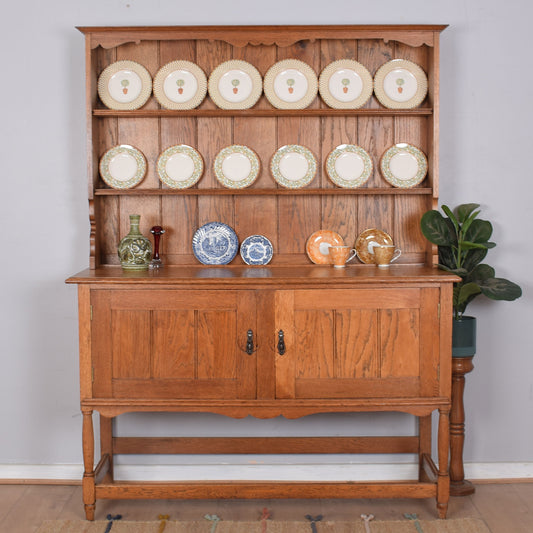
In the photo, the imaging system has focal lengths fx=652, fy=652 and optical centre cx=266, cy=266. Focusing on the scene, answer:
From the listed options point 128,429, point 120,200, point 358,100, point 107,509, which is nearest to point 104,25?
point 120,200

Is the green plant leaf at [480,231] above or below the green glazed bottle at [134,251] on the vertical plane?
above

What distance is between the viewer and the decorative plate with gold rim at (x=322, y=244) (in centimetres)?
310

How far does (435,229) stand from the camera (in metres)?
2.86

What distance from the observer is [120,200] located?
3.13m

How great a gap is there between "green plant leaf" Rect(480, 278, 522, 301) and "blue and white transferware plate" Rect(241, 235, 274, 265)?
98 centimetres

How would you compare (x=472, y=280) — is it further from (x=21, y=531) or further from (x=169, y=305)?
(x=21, y=531)

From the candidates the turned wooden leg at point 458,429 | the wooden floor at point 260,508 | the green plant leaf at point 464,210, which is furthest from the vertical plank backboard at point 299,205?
the wooden floor at point 260,508

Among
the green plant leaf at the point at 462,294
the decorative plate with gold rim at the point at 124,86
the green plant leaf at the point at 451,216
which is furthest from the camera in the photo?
the decorative plate with gold rim at the point at 124,86

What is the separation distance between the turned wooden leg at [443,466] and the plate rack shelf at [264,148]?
740mm

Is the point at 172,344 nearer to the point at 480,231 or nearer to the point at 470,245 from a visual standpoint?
the point at 470,245

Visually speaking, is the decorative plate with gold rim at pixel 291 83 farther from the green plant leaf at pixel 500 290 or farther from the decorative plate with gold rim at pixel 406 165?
the green plant leaf at pixel 500 290

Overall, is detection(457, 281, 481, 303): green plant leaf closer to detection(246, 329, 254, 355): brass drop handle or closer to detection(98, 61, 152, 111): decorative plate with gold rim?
detection(246, 329, 254, 355): brass drop handle

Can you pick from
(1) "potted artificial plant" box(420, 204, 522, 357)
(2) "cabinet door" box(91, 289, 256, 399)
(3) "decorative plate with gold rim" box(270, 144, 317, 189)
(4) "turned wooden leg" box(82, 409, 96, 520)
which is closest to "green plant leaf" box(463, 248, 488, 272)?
(1) "potted artificial plant" box(420, 204, 522, 357)

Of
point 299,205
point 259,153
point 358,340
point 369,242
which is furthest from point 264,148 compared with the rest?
point 358,340
